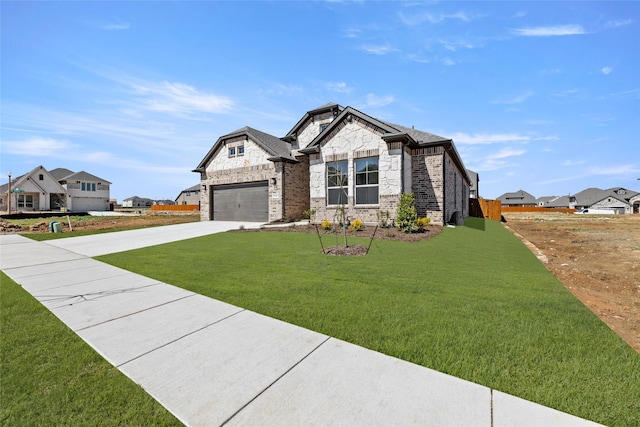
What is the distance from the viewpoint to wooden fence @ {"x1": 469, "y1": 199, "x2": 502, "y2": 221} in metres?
25.9

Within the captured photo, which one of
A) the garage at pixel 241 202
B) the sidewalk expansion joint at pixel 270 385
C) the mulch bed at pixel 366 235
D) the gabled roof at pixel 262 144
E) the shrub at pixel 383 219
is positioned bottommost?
the sidewalk expansion joint at pixel 270 385

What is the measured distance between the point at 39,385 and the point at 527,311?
17.5 ft

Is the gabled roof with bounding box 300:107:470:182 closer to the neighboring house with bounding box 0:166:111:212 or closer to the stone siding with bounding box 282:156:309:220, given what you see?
the stone siding with bounding box 282:156:309:220

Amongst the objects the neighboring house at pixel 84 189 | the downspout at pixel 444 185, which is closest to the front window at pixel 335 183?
the downspout at pixel 444 185

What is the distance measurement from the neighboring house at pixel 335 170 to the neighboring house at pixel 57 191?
37.1 meters

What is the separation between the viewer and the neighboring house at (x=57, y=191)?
3900 centimetres

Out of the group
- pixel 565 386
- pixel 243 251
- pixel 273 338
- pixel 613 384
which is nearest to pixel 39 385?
pixel 273 338

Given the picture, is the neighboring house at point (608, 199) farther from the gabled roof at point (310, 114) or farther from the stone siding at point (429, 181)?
the gabled roof at point (310, 114)

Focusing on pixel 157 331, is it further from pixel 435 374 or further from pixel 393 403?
pixel 435 374

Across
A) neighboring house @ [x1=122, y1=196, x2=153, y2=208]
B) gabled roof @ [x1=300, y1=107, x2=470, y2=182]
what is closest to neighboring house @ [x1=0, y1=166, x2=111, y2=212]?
gabled roof @ [x1=300, y1=107, x2=470, y2=182]

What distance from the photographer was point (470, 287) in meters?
4.73

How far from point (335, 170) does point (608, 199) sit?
88153mm

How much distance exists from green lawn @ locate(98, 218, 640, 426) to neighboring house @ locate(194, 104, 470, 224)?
5.02 meters

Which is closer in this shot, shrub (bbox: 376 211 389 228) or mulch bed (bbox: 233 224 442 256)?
mulch bed (bbox: 233 224 442 256)
